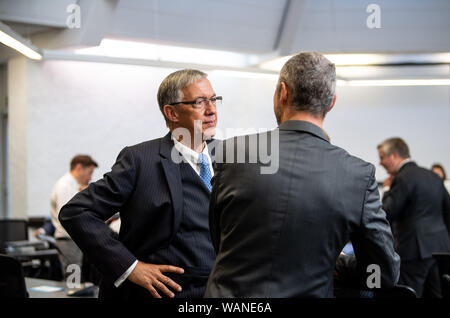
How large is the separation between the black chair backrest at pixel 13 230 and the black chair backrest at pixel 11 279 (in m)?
3.15

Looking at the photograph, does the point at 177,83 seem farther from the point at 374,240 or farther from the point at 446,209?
the point at 446,209

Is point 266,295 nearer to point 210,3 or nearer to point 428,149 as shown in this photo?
point 210,3

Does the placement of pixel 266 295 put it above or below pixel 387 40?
below

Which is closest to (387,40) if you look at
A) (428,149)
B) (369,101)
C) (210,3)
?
(210,3)

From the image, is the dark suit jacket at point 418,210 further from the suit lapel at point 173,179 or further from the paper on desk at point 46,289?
the suit lapel at point 173,179

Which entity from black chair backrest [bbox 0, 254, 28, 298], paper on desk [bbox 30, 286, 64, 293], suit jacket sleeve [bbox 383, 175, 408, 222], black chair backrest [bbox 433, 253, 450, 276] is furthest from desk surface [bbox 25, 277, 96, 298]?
suit jacket sleeve [bbox 383, 175, 408, 222]

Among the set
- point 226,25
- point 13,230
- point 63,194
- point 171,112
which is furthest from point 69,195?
point 171,112

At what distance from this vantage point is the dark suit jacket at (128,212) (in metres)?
1.87

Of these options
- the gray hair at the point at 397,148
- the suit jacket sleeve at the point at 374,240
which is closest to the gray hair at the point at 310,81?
the suit jacket sleeve at the point at 374,240

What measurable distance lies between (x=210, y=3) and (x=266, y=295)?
5.66 metres

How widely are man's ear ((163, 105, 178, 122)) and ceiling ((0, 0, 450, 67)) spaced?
9.46 feet

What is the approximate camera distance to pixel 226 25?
22.3ft

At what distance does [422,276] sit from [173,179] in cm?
351

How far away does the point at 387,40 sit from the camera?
5355mm
